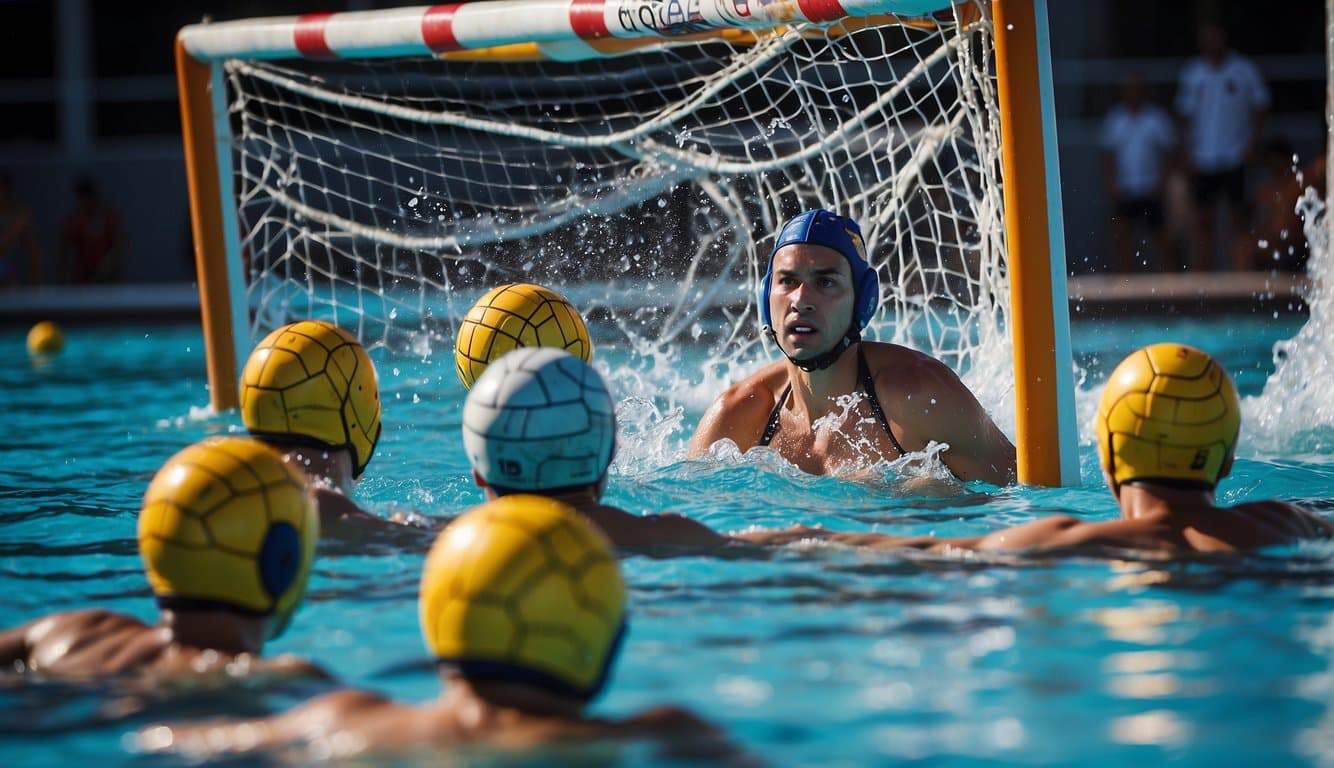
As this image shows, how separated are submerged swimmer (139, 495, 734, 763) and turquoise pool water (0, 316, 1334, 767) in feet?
0.38

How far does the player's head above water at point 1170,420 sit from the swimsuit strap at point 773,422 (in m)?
1.80

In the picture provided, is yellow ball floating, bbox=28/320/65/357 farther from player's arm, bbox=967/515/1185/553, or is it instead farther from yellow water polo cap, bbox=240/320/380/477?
player's arm, bbox=967/515/1185/553

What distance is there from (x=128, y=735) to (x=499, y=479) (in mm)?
1052

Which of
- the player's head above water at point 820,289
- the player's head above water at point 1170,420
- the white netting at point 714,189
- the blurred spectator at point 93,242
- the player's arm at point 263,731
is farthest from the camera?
the blurred spectator at point 93,242

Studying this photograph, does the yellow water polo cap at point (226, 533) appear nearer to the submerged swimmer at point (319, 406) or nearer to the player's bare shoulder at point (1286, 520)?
the submerged swimmer at point (319, 406)

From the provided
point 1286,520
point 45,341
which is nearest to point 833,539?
point 1286,520

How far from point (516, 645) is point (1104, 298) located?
10.3 metres

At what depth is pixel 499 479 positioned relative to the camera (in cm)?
354

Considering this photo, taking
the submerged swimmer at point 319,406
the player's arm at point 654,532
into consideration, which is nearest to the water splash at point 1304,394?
the player's arm at point 654,532

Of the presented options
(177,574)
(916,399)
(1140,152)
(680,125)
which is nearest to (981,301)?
(916,399)

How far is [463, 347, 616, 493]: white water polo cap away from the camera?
3451 mm

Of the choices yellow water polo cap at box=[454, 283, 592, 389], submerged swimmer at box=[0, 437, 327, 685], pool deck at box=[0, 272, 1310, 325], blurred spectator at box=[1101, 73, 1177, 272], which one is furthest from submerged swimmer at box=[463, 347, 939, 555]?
blurred spectator at box=[1101, 73, 1177, 272]

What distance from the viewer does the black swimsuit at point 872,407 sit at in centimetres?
514

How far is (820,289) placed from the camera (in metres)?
5.05
